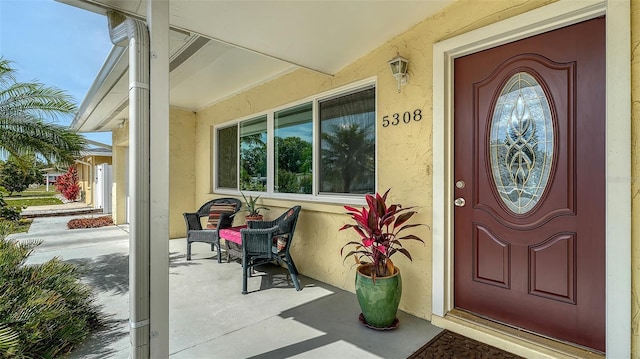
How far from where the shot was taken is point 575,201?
2.03m

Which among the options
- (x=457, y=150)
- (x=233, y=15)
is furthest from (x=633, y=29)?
(x=233, y=15)

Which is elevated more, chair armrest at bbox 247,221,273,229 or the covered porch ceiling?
the covered porch ceiling

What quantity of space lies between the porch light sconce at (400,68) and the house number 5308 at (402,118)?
29 centimetres

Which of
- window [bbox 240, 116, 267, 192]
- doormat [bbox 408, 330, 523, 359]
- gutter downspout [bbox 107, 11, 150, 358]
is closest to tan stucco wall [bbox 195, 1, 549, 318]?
doormat [bbox 408, 330, 523, 359]

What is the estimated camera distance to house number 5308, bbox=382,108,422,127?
275 centimetres

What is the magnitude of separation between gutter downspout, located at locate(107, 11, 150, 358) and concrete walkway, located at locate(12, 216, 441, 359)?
0.52 meters

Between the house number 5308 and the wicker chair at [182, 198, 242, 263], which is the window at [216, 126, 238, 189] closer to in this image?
the wicker chair at [182, 198, 242, 263]

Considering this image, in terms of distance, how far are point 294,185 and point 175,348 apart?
2.47 metres

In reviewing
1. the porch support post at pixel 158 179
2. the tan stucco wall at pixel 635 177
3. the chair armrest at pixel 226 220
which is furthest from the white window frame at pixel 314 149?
the porch support post at pixel 158 179

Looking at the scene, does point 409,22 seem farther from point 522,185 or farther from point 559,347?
point 559,347

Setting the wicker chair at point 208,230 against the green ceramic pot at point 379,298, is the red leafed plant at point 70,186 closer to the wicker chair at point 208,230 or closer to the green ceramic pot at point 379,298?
the wicker chair at point 208,230

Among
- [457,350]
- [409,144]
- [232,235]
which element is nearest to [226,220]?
[232,235]

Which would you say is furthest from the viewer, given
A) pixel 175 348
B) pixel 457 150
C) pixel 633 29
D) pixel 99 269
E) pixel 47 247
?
pixel 47 247

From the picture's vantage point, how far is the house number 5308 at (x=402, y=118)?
275cm
